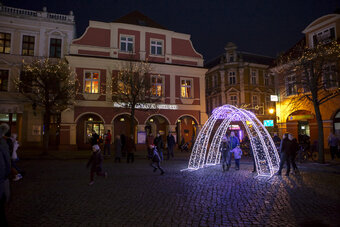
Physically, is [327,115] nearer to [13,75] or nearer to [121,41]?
[121,41]

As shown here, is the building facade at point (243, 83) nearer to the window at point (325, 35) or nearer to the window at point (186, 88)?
the window at point (186, 88)

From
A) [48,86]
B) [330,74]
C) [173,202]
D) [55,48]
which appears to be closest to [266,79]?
Answer: [330,74]

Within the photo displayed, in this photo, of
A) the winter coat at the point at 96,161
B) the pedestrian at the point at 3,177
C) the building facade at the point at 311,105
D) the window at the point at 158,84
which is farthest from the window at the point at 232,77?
the pedestrian at the point at 3,177

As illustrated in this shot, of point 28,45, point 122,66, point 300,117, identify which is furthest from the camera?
point 28,45

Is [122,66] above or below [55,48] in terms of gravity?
below

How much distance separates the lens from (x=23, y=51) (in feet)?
77.9

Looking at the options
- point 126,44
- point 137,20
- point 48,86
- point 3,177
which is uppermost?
point 137,20

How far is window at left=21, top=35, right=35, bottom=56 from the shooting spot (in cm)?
2378

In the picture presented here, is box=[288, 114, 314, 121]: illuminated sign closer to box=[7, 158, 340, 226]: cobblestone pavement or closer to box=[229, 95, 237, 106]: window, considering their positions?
box=[229, 95, 237, 106]: window

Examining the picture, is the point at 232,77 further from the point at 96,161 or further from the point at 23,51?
the point at 96,161

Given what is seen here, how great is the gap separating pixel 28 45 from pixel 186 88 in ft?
56.0

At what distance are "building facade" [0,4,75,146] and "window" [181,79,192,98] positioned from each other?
1297 centimetres

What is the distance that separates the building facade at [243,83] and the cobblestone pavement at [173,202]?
2832 centimetres

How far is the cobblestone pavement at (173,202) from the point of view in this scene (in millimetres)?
4871
